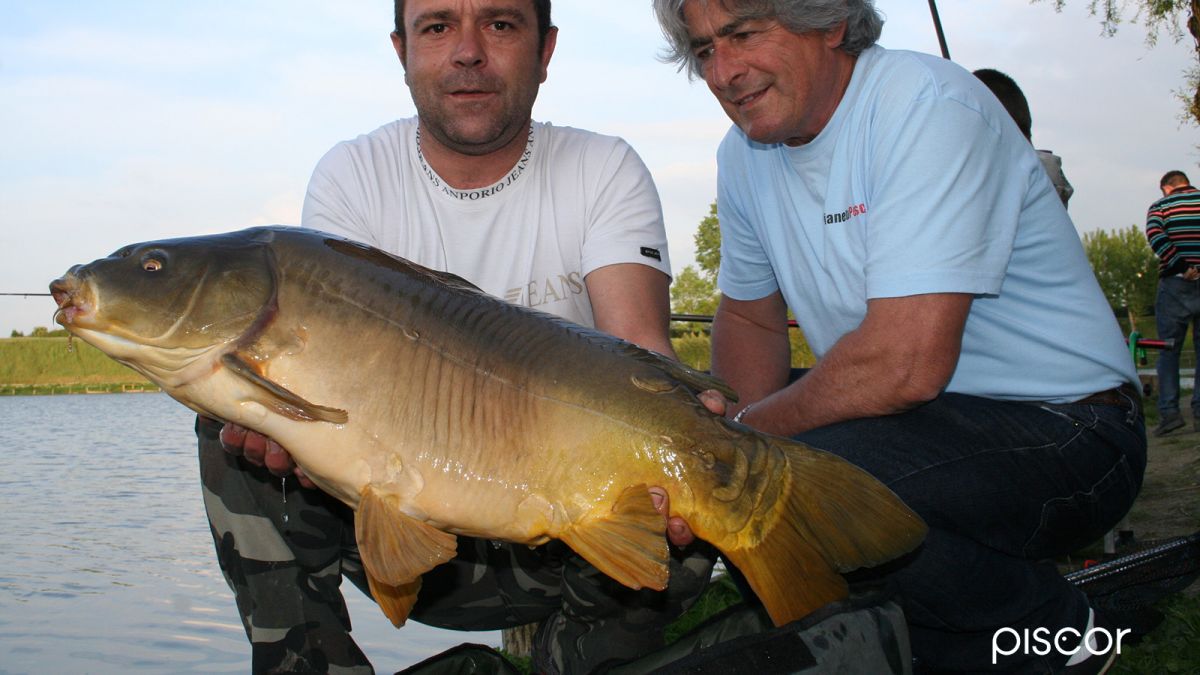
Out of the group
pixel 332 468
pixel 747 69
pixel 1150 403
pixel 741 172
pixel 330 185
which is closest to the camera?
pixel 332 468

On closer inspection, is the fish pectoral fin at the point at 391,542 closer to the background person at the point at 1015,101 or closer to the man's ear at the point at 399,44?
the man's ear at the point at 399,44

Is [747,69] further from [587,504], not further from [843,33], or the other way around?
[587,504]

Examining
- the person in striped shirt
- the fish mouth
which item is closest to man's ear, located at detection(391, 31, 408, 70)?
the fish mouth

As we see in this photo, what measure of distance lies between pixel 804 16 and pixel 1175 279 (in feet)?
24.9

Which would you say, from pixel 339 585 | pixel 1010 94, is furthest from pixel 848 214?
pixel 1010 94

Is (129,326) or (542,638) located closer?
(129,326)

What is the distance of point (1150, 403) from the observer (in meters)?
11.6

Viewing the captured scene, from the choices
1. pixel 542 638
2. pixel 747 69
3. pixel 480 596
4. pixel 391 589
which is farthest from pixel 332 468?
pixel 747 69

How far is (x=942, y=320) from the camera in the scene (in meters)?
2.16

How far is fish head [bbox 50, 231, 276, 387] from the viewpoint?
1.71 m

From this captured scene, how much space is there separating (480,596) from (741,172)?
1392 mm

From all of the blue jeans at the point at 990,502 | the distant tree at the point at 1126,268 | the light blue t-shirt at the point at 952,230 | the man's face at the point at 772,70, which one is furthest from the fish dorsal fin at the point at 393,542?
the distant tree at the point at 1126,268

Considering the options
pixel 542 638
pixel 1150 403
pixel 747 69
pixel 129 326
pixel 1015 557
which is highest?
pixel 747 69

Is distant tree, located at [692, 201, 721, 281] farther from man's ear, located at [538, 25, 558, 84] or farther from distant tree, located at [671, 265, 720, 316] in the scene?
man's ear, located at [538, 25, 558, 84]
